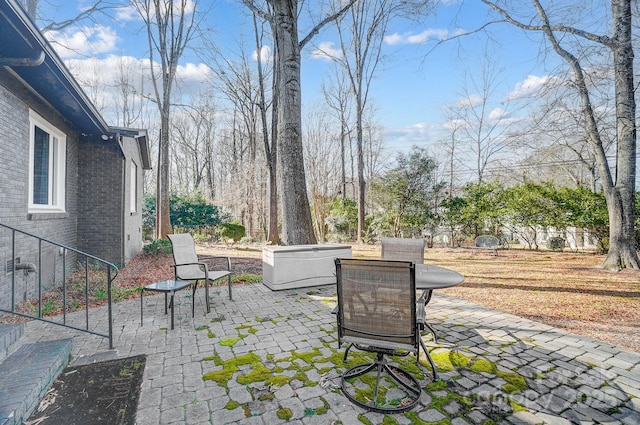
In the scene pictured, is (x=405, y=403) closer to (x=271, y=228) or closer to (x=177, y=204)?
(x=271, y=228)

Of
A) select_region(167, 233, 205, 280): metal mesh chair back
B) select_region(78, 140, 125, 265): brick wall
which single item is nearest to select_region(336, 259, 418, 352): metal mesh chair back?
select_region(167, 233, 205, 280): metal mesh chair back

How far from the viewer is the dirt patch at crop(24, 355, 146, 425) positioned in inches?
84.1

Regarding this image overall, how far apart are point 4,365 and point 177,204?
1471cm

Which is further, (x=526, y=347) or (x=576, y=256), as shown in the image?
(x=576, y=256)

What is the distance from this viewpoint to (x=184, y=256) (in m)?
4.66

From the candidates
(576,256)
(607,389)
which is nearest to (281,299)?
(607,389)

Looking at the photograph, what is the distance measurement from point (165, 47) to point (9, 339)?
1359 centimetres

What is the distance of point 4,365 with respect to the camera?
259 centimetres

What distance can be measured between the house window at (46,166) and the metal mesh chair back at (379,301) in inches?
221

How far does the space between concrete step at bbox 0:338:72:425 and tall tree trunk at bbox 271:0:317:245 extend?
4385 mm

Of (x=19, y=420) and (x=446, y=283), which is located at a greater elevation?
(x=446, y=283)

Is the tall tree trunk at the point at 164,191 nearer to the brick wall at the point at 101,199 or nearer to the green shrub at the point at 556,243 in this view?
the brick wall at the point at 101,199

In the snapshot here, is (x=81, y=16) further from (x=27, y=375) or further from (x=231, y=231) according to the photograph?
(x=27, y=375)

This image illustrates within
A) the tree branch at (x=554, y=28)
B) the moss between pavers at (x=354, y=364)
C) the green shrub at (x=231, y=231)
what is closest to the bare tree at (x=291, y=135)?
the moss between pavers at (x=354, y=364)
